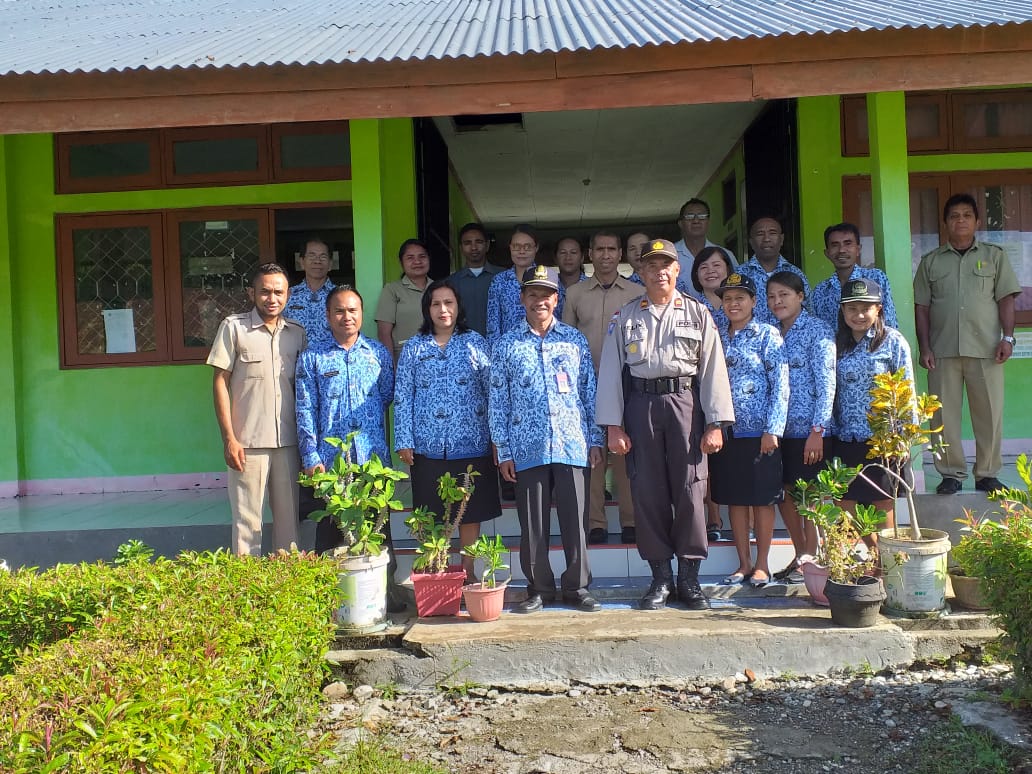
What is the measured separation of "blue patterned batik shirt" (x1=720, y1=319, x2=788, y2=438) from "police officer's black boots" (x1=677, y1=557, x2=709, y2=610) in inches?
28.0

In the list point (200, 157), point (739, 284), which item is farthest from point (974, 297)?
point (200, 157)

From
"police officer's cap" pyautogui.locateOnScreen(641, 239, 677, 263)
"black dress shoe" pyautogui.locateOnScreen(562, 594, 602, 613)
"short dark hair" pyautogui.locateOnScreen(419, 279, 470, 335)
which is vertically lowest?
"black dress shoe" pyautogui.locateOnScreen(562, 594, 602, 613)

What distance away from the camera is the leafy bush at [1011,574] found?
3.12 metres

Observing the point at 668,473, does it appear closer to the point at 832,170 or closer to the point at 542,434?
the point at 542,434

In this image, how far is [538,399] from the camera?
14.2 feet

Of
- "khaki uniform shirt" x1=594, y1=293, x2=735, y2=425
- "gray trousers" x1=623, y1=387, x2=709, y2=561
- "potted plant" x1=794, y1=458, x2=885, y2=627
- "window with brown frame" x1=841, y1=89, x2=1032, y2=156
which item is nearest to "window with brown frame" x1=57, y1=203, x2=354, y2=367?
"khaki uniform shirt" x1=594, y1=293, x2=735, y2=425

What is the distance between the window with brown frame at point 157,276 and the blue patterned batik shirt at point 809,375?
384cm

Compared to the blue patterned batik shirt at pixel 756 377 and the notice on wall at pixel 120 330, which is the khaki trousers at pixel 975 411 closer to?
the blue patterned batik shirt at pixel 756 377

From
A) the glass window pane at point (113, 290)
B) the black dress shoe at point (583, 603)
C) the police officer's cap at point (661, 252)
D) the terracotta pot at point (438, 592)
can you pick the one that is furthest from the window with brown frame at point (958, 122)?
the glass window pane at point (113, 290)

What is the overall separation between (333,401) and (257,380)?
0.43 meters

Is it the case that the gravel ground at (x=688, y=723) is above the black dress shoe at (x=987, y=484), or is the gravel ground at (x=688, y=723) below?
below

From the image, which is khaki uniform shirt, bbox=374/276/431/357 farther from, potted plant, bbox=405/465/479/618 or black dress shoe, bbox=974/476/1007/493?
black dress shoe, bbox=974/476/1007/493

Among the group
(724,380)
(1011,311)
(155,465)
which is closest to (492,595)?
(724,380)

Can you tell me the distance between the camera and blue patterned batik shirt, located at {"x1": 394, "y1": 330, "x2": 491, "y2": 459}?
4.46 m
